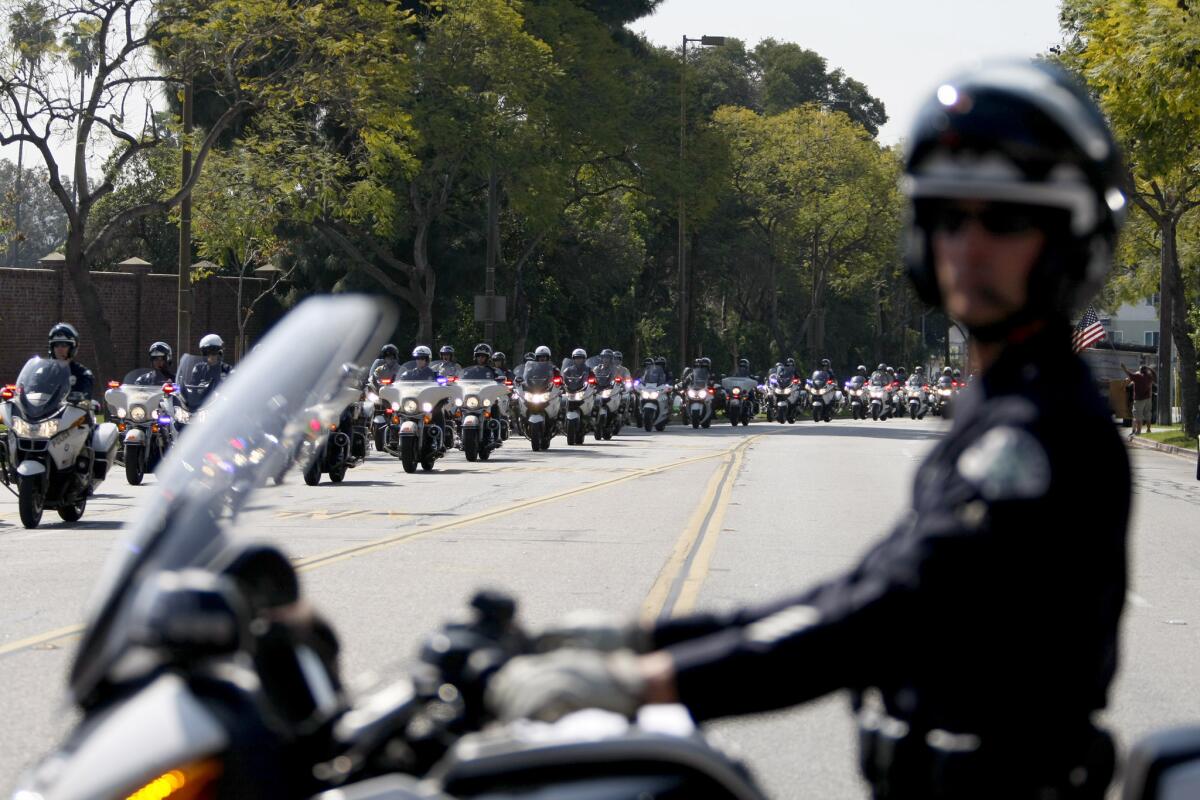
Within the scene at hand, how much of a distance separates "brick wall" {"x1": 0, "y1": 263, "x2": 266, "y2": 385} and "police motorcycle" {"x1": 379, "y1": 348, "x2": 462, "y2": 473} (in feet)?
59.3

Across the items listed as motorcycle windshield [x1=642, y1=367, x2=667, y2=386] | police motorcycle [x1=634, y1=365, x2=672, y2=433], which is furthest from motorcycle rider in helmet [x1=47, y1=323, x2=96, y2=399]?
motorcycle windshield [x1=642, y1=367, x2=667, y2=386]

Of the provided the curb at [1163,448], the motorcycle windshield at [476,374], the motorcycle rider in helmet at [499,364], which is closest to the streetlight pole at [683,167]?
the curb at [1163,448]

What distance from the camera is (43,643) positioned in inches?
368

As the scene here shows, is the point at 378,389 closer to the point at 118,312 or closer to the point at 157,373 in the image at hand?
the point at 157,373

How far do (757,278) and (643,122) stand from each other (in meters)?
25.5

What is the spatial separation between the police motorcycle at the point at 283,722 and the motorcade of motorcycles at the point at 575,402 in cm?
3125

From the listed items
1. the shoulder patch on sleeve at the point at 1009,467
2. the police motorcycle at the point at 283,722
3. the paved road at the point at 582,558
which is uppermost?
the shoulder patch on sleeve at the point at 1009,467

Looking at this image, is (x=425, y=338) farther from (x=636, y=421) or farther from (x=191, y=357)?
(x=191, y=357)

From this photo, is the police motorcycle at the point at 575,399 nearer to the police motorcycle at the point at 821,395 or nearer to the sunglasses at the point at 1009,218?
the police motorcycle at the point at 821,395

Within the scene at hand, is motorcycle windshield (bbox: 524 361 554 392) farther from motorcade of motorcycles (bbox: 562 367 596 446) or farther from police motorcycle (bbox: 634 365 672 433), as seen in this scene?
police motorcycle (bbox: 634 365 672 433)

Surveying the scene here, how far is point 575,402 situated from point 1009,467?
1278 inches

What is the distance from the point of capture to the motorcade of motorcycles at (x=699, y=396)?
49312mm

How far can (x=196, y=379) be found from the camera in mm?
21359

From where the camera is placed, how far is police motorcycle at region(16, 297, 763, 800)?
2.11 metres
